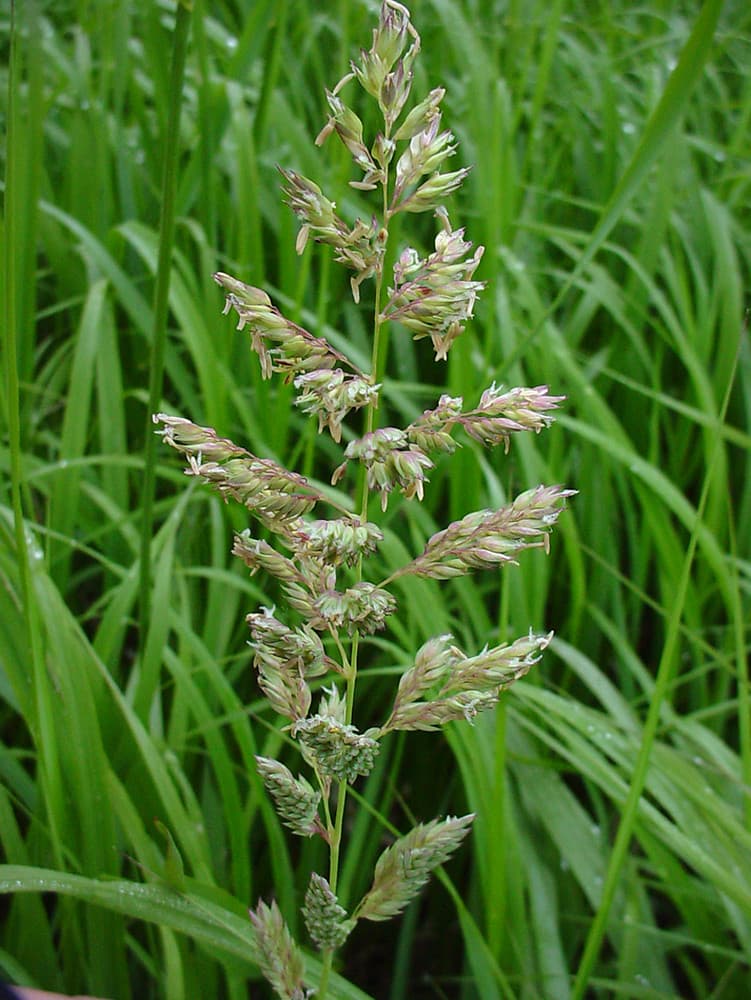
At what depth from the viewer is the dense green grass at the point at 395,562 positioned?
112cm

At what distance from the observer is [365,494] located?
0.66 m

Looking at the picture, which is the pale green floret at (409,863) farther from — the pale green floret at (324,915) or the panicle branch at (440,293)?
the panicle branch at (440,293)

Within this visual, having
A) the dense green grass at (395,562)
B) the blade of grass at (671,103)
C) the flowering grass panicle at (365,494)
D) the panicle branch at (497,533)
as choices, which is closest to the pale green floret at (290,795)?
the flowering grass panicle at (365,494)

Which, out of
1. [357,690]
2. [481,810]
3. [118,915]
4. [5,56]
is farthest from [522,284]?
[5,56]

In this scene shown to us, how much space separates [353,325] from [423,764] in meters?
0.91

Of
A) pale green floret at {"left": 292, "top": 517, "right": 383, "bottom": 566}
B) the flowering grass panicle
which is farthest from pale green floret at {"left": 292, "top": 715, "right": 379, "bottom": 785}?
pale green floret at {"left": 292, "top": 517, "right": 383, "bottom": 566}

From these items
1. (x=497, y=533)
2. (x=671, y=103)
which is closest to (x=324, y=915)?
(x=497, y=533)

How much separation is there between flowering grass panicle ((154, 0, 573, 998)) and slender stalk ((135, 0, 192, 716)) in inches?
7.4

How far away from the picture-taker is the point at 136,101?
2055 millimetres

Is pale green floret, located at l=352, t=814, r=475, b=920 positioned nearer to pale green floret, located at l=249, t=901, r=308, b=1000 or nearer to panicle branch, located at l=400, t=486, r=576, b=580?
pale green floret, located at l=249, t=901, r=308, b=1000

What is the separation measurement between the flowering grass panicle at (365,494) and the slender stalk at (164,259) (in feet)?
0.61

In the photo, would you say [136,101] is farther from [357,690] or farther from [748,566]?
[748,566]

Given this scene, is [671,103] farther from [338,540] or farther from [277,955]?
[277,955]

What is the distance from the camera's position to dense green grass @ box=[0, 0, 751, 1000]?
1.12 meters
